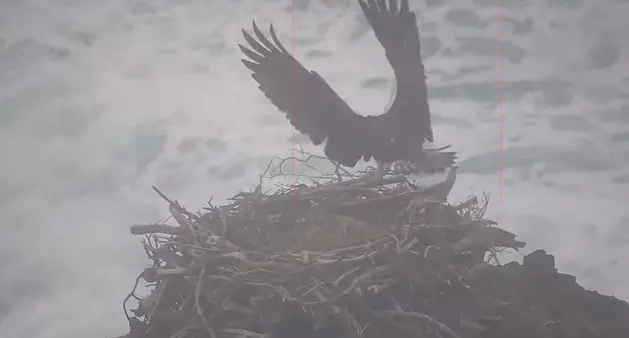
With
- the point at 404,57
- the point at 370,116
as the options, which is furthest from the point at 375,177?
the point at 404,57

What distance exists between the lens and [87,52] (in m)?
1.42

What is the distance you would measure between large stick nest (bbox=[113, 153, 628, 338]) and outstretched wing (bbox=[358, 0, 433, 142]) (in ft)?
0.57

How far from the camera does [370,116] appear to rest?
1330mm

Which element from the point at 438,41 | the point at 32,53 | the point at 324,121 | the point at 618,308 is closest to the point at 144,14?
the point at 32,53

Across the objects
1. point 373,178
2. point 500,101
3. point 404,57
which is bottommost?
point 373,178

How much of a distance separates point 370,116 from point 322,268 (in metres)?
0.37

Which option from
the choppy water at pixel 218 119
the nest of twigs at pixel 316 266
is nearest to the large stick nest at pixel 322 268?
the nest of twigs at pixel 316 266

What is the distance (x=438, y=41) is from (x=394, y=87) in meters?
0.16

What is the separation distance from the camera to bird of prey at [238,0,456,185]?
1309 millimetres

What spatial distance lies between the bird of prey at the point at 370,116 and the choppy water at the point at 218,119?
39 mm

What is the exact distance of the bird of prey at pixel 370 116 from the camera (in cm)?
131

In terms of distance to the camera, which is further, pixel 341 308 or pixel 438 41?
pixel 438 41

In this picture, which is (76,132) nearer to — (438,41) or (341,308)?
(341,308)

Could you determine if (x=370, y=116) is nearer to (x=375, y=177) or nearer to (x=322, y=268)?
(x=375, y=177)
